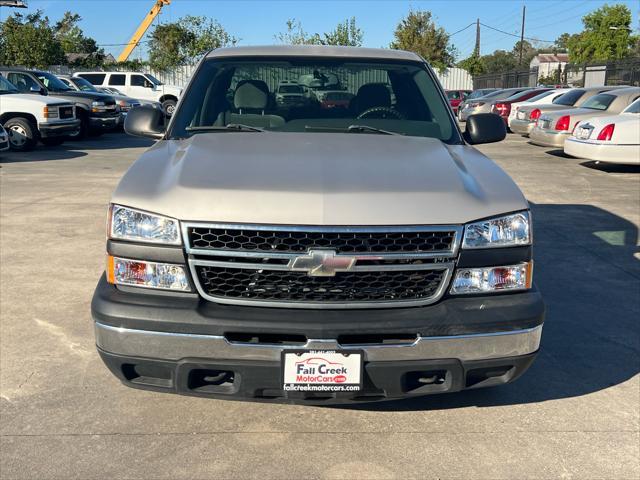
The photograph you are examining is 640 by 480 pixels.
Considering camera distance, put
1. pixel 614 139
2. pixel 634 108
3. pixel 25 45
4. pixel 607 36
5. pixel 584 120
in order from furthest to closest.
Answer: pixel 607 36
pixel 25 45
pixel 584 120
pixel 634 108
pixel 614 139

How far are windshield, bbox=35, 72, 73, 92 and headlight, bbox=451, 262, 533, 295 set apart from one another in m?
18.3

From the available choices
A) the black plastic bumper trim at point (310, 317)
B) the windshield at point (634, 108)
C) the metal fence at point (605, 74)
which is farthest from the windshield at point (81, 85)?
the metal fence at point (605, 74)

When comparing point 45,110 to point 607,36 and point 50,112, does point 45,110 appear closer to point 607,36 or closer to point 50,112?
point 50,112

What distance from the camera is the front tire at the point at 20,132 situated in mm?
16172

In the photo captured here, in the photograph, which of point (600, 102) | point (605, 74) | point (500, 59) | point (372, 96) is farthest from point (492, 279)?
point (500, 59)

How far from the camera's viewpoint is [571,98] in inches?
730

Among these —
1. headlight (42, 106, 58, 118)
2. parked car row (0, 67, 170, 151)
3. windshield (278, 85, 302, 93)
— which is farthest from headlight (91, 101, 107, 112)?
windshield (278, 85, 302, 93)

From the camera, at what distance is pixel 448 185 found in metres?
3.16

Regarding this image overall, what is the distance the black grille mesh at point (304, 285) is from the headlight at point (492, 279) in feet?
0.36

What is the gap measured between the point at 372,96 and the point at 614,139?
9448 millimetres

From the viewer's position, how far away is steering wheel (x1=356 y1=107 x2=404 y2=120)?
176 inches

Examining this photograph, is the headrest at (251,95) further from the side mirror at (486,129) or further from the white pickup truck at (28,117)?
the white pickup truck at (28,117)

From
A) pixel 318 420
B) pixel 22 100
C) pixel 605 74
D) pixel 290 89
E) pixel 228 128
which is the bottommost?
pixel 318 420

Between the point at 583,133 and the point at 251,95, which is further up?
the point at 251,95
